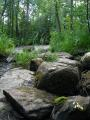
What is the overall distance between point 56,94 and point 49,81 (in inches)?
9.0

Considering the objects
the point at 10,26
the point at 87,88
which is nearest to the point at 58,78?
the point at 87,88

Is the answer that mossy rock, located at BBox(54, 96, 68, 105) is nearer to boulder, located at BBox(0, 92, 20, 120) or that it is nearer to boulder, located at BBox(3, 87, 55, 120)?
boulder, located at BBox(3, 87, 55, 120)

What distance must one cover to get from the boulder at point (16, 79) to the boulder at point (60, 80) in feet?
1.81

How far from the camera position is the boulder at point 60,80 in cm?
479

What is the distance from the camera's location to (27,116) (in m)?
4.07

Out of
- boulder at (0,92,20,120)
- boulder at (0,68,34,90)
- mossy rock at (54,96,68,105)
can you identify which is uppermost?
mossy rock at (54,96,68,105)

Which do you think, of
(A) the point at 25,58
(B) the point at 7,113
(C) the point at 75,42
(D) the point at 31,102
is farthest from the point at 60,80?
(C) the point at 75,42

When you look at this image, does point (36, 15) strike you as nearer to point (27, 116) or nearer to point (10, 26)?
point (10, 26)

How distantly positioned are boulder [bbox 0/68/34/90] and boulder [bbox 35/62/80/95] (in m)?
0.55

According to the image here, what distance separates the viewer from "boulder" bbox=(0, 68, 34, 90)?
5.31 m

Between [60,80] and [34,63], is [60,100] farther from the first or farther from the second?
[34,63]

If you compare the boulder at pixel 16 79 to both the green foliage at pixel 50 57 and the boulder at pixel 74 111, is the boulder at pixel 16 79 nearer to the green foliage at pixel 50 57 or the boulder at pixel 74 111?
the green foliage at pixel 50 57

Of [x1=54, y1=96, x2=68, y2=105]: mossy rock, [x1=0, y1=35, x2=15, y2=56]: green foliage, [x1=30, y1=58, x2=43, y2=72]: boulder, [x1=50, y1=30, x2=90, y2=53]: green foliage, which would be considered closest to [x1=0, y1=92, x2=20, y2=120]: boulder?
[x1=54, y1=96, x2=68, y2=105]: mossy rock

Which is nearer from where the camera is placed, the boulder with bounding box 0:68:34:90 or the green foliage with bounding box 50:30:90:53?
the boulder with bounding box 0:68:34:90
